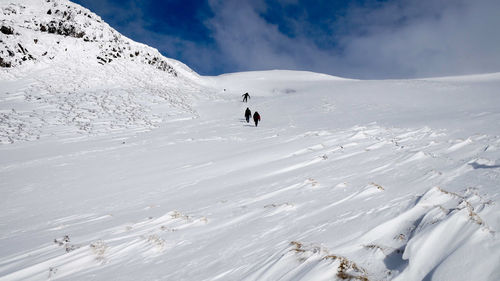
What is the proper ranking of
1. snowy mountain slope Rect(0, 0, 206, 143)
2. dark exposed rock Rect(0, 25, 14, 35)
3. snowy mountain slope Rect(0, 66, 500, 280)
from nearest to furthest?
snowy mountain slope Rect(0, 66, 500, 280), snowy mountain slope Rect(0, 0, 206, 143), dark exposed rock Rect(0, 25, 14, 35)

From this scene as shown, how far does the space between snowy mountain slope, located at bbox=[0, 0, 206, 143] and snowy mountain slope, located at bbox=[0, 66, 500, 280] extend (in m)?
8.14

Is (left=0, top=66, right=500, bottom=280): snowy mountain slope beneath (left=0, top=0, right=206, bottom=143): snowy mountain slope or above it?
beneath

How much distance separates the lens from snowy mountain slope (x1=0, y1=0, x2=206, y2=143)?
57.4 feet

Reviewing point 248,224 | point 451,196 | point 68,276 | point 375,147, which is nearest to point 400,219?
point 451,196

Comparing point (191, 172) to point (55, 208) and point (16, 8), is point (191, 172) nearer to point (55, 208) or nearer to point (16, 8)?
point (55, 208)

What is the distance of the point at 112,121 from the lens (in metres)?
18.2

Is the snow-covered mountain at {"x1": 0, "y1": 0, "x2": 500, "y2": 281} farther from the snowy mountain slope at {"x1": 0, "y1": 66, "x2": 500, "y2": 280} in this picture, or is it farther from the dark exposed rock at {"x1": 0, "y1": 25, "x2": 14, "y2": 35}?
the dark exposed rock at {"x1": 0, "y1": 25, "x2": 14, "y2": 35}

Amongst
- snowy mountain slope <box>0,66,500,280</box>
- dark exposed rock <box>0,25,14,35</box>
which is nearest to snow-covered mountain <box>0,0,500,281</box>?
snowy mountain slope <box>0,66,500,280</box>

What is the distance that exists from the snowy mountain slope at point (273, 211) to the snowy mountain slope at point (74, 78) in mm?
8137

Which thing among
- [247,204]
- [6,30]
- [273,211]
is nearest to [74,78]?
[6,30]

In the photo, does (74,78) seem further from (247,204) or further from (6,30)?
(247,204)

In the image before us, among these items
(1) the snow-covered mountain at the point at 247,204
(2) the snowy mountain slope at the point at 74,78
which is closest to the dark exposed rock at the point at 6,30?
(2) the snowy mountain slope at the point at 74,78

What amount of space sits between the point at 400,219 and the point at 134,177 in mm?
7537

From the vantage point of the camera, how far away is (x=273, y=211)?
4156 millimetres
